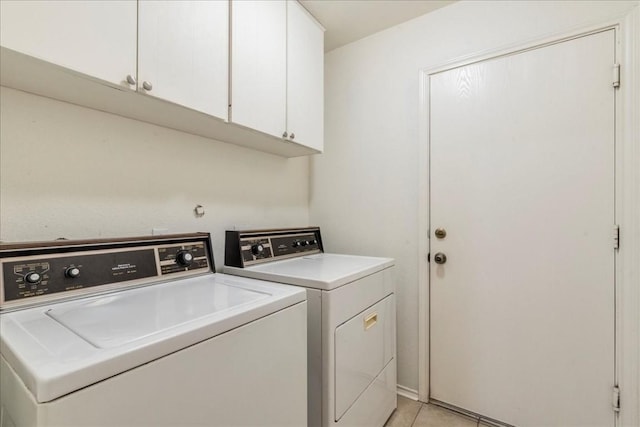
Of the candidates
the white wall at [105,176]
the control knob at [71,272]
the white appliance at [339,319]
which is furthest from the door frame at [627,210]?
the control knob at [71,272]

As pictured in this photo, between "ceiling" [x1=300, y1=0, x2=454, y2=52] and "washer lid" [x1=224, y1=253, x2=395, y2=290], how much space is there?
159 cm

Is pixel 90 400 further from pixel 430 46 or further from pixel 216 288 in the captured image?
pixel 430 46

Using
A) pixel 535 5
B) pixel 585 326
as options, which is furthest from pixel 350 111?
pixel 585 326

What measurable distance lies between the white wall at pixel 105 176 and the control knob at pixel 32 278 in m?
0.23

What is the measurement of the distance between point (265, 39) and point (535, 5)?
1.47 metres

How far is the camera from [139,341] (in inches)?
26.1

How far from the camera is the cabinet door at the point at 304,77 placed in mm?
1720

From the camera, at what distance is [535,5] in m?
1.62

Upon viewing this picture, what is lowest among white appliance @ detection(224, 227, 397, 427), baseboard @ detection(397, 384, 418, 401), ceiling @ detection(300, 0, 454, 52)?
baseboard @ detection(397, 384, 418, 401)

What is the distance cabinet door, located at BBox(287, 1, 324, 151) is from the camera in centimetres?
172

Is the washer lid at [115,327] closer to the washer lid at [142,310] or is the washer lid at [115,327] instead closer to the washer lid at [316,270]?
the washer lid at [142,310]

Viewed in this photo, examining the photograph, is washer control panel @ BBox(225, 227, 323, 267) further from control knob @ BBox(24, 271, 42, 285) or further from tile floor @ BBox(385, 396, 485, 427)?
tile floor @ BBox(385, 396, 485, 427)

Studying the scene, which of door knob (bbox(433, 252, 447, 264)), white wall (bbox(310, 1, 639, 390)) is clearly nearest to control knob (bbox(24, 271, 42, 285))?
white wall (bbox(310, 1, 639, 390))

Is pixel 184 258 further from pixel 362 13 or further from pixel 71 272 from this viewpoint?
pixel 362 13
